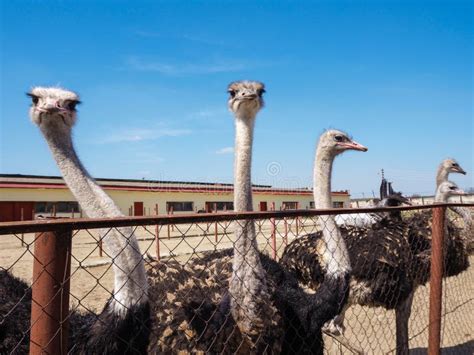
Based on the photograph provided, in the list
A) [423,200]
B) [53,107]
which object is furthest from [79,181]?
[423,200]

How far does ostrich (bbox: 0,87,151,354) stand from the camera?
85.2 inches

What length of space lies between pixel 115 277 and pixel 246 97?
175 cm

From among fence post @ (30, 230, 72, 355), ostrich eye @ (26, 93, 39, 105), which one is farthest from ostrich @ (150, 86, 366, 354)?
ostrich eye @ (26, 93, 39, 105)

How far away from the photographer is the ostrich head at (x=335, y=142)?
455cm

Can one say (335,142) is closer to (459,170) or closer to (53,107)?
(53,107)

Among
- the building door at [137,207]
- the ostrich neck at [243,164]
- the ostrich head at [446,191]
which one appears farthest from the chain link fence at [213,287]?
the building door at [137,207]

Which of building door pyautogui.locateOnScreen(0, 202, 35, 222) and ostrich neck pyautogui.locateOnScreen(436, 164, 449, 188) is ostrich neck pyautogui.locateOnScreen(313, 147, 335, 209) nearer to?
ostrich neck pyautogui.locateOnScreen(436, 164, 449, 188)

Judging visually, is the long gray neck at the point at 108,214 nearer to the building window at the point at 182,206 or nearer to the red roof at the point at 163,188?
the red roof at the point at 163,188

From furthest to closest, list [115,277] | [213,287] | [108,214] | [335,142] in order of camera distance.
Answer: [335,142] → [213,287] → [108,214] → [115,277]

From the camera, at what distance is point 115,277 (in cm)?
228

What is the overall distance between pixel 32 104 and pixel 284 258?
10.0 feet

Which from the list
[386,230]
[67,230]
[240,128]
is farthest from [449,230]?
[67,230]

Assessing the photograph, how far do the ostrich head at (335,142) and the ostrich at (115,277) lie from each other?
2554mm

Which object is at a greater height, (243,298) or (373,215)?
(373,215)
